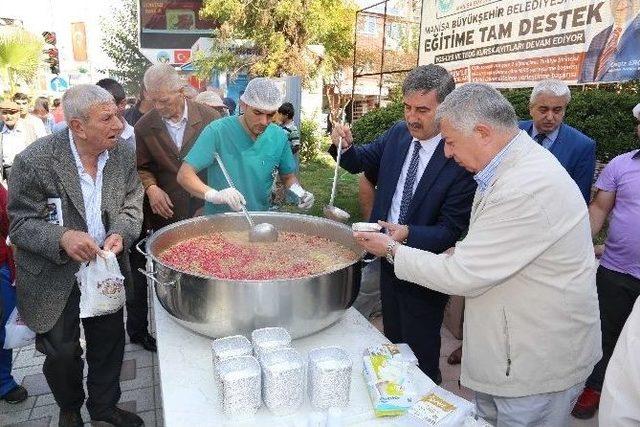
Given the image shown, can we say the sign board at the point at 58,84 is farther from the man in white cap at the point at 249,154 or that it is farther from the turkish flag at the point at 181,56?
the man in white cap at the point at 249,154

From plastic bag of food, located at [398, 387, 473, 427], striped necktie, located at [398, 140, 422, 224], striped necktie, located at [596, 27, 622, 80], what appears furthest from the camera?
striped necktie, located at [596, 27, 622, 80]

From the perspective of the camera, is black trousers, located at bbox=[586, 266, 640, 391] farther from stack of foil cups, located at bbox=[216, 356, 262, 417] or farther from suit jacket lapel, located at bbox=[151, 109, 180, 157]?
suit jacket lapel, located at bbox=[151, 109, 180, 157]

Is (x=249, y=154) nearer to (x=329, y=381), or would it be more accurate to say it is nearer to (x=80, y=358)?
(x=80, y=358)

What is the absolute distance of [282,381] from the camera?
1339 mm

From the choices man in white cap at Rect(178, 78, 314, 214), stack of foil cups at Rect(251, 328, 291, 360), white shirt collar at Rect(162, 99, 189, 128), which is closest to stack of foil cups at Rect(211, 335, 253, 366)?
stack of foil cups at Rect(251, 328, 291, 360)

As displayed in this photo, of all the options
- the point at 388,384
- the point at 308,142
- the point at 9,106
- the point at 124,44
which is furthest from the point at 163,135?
the point at 124,44

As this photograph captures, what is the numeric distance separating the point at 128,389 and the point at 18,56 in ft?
64.8

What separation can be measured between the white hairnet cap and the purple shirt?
76.0 inches

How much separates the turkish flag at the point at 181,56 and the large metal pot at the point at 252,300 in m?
24.7

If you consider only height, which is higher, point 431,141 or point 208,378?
point 431,141

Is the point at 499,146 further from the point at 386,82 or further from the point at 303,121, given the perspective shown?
the point at 386,82

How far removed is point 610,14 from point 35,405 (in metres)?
5.22

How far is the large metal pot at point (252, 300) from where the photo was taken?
5.02 feet

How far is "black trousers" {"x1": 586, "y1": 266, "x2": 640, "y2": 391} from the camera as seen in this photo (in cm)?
254
